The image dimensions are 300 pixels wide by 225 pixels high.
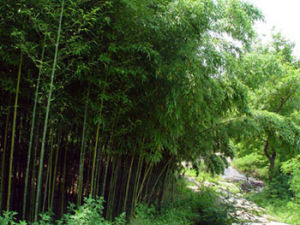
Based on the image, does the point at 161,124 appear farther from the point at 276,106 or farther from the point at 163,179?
the point at 276,106

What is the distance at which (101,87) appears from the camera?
235 cm

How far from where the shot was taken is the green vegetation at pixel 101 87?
2.08 meters

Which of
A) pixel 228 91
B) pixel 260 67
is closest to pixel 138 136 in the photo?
pixel 228 91

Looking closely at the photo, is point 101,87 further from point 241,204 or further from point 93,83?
point 241,204

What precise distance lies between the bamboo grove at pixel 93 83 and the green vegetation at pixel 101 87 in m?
0.01

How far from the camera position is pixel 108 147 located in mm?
2820

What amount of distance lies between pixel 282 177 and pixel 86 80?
6.38 meters

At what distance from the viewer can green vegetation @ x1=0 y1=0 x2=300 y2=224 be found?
208 centimetres

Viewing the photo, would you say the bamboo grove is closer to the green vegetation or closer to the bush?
the green vegetation

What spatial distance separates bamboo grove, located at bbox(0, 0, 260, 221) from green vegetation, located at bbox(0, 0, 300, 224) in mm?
10

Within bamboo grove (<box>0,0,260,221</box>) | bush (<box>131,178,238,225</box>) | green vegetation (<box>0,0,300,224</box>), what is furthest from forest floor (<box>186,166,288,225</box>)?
bamboo grove (<box>0,0,260,221</box>)

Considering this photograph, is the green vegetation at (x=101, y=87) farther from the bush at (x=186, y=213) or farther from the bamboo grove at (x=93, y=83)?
the bush at (x=186, y=213)

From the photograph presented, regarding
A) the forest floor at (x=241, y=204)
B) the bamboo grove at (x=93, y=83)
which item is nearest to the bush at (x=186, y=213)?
the forest floor at (x=241, y=204)

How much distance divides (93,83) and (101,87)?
8 cm
